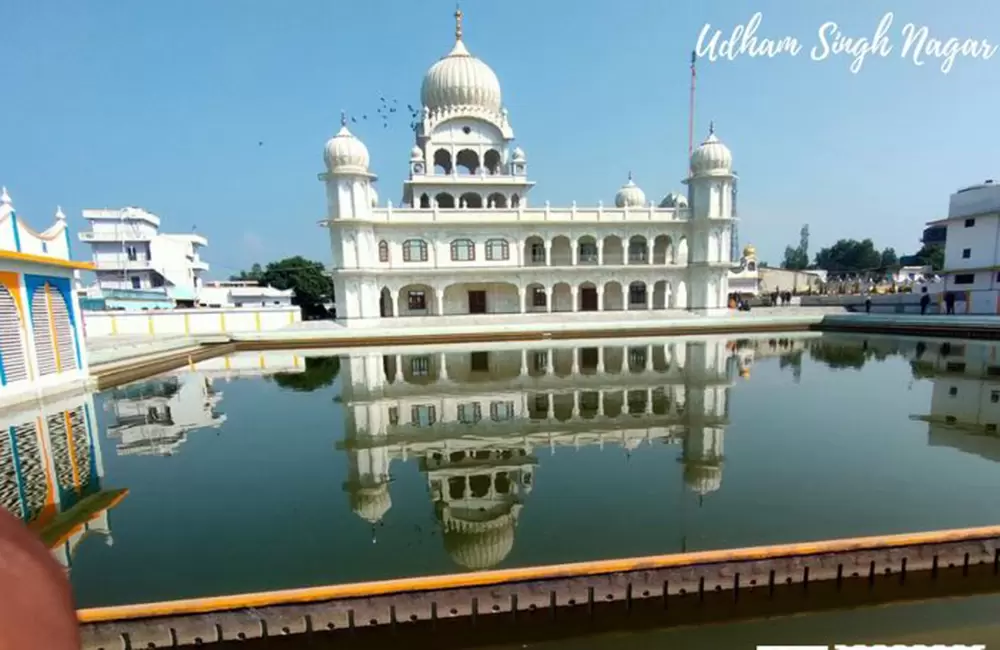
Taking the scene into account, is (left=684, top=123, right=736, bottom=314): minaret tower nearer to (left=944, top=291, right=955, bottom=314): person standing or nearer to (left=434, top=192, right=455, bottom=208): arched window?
(left=944, top=291, right=955, bottom=314): person standing

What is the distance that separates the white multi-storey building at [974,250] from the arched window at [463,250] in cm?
2724

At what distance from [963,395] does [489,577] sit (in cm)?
1283

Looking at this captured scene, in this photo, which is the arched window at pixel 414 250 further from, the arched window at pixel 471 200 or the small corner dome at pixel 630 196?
the small corner dome at pixel 630 196

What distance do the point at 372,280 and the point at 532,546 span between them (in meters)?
23.0

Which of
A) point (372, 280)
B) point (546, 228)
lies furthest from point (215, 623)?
point (546, 228)

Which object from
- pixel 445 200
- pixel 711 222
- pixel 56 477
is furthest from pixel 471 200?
pixel 56 477

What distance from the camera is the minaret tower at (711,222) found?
2852 cm

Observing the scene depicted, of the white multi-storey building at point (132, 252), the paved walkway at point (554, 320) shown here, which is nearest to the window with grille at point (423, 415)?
the paved walkway at point (554, 320)

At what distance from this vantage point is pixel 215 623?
3898mm

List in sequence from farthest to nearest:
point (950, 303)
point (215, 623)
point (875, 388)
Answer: point (950, 303)
point (875, 388)
point (215, 623)

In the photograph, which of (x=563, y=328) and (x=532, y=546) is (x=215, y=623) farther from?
(x=563, y=328)

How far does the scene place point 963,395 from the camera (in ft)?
37.0

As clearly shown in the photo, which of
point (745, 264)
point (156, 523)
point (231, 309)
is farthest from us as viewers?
point (745, 264)

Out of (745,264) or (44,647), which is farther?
(745,264)
